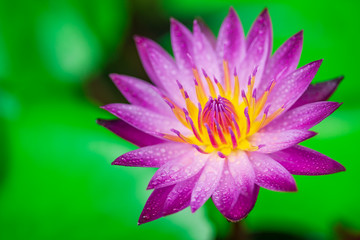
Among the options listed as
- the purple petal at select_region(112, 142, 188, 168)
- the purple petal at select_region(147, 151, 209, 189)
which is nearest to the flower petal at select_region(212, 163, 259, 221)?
the purple petal at select_region(147, 151, 209, 189)

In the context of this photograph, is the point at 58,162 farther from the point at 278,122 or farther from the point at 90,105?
the point at 278,122

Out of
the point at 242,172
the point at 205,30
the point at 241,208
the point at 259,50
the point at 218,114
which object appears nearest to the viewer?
the point at 241,208

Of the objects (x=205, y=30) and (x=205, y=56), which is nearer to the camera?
(x=205, y=56)

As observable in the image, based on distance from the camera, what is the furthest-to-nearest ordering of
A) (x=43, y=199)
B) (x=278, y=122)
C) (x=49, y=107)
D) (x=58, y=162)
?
(x=49, y=107) → (x=58, y=162) → (x=43, y=199) → (x=278, y=122)

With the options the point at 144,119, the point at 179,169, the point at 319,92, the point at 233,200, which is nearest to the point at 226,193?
the point at 233,200

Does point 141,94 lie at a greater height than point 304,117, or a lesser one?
greater

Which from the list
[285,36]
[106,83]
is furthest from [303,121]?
[106,83]

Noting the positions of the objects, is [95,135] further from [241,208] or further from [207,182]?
[241,208]
